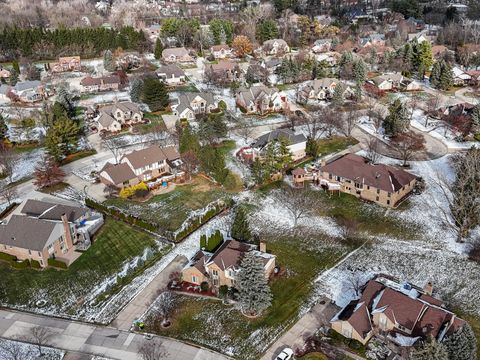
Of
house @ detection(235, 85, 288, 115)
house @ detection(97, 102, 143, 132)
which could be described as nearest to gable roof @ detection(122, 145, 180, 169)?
house @ detection(97, 102, 143, 132)

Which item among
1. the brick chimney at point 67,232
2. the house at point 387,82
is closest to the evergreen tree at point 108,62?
the house at point 387,82

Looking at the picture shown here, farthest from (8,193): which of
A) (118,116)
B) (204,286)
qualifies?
(204,286)

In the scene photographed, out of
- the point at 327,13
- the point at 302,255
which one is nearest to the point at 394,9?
the point at 327,13

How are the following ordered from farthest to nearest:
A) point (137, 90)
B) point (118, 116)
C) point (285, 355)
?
point (137, 90) < point (118, 116) < point (285, 355)

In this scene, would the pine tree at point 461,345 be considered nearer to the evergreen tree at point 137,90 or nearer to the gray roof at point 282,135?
the gray roof at point 282,135

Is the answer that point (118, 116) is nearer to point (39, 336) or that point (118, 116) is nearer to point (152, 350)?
point (39, 336)

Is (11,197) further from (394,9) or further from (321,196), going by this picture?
(394,9)
